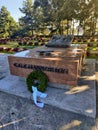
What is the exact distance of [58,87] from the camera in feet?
15.8

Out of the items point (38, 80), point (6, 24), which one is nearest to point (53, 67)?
point (38, 80)

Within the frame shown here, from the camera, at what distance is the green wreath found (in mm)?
4417

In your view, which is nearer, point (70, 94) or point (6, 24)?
→ point (70, 94)

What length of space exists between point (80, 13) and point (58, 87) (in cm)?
1444

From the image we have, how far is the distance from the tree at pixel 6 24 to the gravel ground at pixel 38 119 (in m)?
25.0

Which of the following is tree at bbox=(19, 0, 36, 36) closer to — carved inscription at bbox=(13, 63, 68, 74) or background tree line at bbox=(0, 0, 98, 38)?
background tree line at bbox=(0, 0, 98, 38)

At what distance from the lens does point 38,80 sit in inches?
179

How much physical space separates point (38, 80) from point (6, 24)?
2569 cm

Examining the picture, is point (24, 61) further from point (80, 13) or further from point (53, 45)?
point (80, 13)

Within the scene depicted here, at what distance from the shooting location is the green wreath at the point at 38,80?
4.42 meters

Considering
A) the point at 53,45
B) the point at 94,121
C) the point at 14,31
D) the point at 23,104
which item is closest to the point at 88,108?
the point at 94,121

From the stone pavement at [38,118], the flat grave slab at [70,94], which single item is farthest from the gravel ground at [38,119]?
the flat grave slab at [70,94]

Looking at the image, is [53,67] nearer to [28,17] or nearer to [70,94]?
[70,94]

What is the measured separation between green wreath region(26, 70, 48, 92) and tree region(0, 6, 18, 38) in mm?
24276
